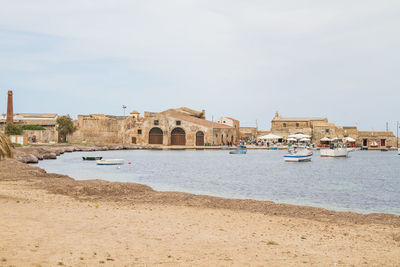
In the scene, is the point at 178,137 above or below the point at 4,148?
above

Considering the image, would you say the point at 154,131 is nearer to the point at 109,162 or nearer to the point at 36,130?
the point at 36,130

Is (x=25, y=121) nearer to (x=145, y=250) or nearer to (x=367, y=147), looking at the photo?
(x=367, y=147)

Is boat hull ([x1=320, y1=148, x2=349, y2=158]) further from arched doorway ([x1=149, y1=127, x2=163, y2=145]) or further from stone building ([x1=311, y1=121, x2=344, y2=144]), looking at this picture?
arched doorway ([x1=149, y1=127, x2=163, y2=145])

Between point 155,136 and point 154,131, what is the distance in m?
1.16

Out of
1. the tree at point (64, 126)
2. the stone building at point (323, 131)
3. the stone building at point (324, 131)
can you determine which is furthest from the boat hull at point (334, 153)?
Answer: the tree at point (64, 126)

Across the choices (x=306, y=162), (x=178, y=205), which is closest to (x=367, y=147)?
(x=306, y=162)

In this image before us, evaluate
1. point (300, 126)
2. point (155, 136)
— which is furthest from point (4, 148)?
point (300, 126)

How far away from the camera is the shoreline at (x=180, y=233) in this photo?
8172 millimetres

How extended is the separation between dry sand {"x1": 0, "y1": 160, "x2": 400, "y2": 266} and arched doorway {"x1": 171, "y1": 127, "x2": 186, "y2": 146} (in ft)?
217

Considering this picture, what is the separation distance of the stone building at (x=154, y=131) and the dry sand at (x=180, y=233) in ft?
214

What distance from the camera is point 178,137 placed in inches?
3312

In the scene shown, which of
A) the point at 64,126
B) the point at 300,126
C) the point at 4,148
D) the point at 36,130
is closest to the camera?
the point at 4,148

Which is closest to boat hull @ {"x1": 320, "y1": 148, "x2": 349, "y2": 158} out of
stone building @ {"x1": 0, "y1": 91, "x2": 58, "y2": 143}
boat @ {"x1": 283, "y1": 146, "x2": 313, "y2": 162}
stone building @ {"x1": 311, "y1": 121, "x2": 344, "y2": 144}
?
boat @ {"x1": 283, "y1": 146, "x2": 313, "y2": 162}

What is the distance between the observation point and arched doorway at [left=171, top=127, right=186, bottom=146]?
274ft
